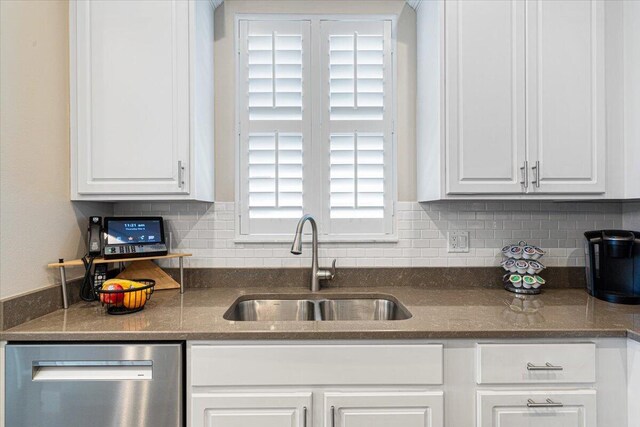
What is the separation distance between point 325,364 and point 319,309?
22.0 inches

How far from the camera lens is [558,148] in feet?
5.38

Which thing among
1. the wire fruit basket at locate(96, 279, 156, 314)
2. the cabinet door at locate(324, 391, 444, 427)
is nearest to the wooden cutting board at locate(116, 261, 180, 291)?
the wire fruit basket at locate(96, 279, 156, 314)

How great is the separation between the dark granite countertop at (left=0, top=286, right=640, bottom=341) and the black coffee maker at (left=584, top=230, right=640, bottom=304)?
0.06 metres

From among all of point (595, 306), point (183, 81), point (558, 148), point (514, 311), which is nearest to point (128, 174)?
point (183, 81)

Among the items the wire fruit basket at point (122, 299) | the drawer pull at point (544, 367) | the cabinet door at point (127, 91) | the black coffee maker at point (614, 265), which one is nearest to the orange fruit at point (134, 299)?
the wire fruit basket at point (122, 299)

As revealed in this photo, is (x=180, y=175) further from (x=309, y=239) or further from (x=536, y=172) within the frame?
(x=536, y=172)

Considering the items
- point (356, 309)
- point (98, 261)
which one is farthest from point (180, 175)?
point (356, 309)

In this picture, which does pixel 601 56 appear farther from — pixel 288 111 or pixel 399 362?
pixel 399 362

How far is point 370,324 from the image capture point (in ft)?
4.41

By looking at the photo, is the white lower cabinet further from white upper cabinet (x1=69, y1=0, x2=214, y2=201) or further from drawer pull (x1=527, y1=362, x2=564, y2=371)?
white upper cabinet (x1=69, y1=0, x2=214, y2=201)

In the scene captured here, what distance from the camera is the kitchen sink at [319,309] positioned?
1835 millimetres

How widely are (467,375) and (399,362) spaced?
0.83 feet

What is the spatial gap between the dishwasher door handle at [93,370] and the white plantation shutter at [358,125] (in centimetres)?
109

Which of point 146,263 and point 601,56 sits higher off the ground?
point 601,56
